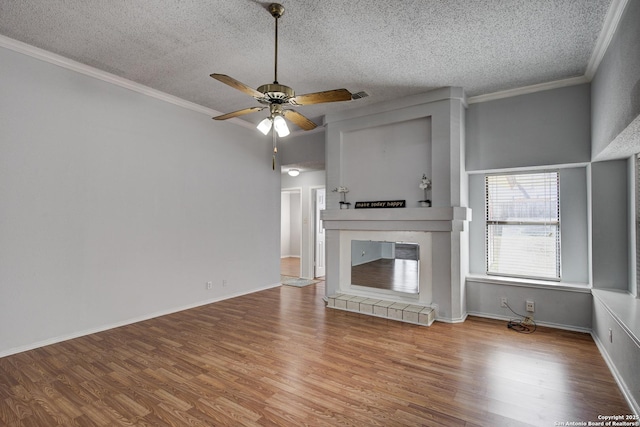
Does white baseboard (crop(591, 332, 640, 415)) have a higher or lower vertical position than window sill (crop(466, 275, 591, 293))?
lower

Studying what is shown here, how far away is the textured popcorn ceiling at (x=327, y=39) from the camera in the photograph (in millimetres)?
2652

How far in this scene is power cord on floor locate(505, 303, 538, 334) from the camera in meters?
3.84

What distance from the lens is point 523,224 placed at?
4414mm

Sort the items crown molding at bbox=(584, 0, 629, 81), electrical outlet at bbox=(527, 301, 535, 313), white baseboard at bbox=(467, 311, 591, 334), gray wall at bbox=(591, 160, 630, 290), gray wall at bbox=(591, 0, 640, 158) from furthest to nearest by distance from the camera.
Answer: electrical outlet at bbox=(527, 301, 535, 313)
white baseboard at bbox=(467, 311, 591, 334)
gray wall at bbox=(591, 160, 630, 290)
crown molding at bbox=(584, 0, 629, 81)
gray wall at bbox=(591, 0, 640, 158)

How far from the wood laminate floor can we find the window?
0.89 m

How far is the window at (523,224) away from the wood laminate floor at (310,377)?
35.1 inches

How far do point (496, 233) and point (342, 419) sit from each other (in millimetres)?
3564

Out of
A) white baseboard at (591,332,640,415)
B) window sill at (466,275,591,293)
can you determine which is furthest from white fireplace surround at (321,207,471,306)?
white baseboard at (591,332,640,415)

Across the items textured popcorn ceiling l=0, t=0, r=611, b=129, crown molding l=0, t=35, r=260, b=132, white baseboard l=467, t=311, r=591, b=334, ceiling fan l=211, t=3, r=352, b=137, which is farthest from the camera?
white baseboard l=467, t=311, r=591, b=334

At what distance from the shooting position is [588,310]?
376 cm

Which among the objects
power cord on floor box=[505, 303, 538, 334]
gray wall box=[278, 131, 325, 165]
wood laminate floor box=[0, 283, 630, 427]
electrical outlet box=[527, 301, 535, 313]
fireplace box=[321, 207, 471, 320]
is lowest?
wood laminate floor box=[0, 283, 630, 427]

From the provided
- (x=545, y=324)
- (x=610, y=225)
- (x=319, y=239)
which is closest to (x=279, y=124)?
(x=610, y=225)

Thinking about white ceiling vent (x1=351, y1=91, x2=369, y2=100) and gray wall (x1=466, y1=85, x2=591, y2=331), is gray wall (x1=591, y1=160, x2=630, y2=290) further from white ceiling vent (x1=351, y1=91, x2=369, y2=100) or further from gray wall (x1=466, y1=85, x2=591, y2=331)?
white ceiling vent (x1=351, y1=91, x2=369, y2=100)

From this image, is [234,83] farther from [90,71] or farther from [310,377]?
[90,71]
